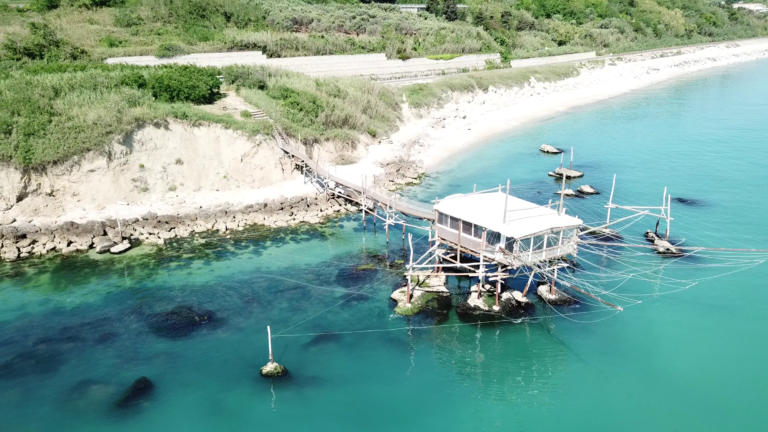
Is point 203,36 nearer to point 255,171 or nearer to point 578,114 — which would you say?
point 255,171

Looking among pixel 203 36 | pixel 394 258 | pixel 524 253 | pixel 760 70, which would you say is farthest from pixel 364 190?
pixel 760 70

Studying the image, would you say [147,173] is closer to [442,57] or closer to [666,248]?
[666,248]

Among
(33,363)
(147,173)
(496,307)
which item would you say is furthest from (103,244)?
(496,307)

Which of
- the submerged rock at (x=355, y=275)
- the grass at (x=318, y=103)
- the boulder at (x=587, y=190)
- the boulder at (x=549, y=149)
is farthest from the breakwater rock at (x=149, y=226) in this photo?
the boulder at (x=549, y=149)

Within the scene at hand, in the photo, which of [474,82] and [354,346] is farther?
[474,82]

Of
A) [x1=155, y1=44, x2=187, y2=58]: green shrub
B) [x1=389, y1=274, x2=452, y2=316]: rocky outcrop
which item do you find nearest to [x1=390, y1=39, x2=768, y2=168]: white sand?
[x1=389, y1=274, x2=452, y2=316]: rocky outcrop

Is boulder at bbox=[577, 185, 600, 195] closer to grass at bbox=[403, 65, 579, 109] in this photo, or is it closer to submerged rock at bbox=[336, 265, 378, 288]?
submerged rock at bbox=[336, 265, 378, 288]
